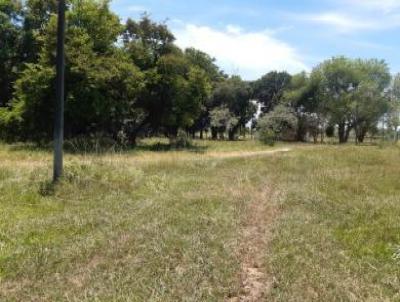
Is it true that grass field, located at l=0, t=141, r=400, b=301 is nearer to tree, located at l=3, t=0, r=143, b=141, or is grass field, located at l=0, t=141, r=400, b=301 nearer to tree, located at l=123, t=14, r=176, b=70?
tree, located at l=3, t=0, r=143, b=141

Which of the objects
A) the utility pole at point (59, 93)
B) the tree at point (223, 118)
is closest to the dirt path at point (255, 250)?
the utility pole at point (59, 93)

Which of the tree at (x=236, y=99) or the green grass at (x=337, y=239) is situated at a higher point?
the tree at (x=236, y=99)

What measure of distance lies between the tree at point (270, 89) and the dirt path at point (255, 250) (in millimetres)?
59558

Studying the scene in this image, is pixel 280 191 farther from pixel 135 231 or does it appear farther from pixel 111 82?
pixel 111 82

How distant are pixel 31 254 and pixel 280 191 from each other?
8.10 meters

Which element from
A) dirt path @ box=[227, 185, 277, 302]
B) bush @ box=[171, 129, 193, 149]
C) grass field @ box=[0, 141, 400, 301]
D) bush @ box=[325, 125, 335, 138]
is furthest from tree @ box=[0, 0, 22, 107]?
bush @ box=[325, 125, 335, 138]

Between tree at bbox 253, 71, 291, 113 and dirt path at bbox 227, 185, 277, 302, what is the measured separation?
59558 millimetres

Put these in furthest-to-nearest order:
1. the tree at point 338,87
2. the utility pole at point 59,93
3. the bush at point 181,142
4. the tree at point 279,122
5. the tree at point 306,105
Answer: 1. the tree at point 306,105
2. the tree at point 338,87
3. the tree at point 279,122
4. the bush at point 181,142
5. the utility pole at point 59,93

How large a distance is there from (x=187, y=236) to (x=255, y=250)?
46.9 inches

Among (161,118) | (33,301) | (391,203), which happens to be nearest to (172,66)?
(161,118)

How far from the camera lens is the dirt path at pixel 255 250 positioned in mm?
6218

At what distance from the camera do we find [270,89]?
7181cm

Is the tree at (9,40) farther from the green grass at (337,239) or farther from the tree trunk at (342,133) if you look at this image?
the tree trunk at (342,133)

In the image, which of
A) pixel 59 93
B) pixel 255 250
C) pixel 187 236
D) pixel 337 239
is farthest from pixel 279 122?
pixel 255 250
